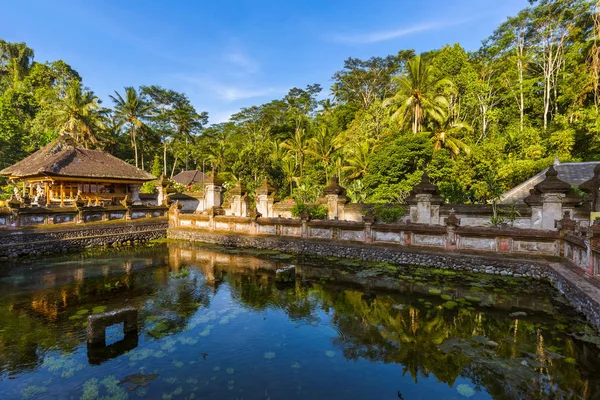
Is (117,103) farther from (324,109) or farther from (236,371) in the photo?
(236,371)

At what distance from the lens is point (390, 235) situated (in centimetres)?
1402

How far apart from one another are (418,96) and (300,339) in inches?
1049

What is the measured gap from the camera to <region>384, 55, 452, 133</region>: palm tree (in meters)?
28.4

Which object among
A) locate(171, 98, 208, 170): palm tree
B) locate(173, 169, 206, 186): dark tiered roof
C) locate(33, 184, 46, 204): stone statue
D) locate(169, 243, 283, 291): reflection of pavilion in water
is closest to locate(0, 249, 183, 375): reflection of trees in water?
locate(169, 243, 283, 291): reflection of pavilion in water

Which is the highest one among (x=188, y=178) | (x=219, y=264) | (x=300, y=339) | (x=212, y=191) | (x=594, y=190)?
(x=188, y=178)

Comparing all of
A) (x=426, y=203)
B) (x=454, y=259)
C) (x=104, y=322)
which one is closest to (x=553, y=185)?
(x=454, y=259)

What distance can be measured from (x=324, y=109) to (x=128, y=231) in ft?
137

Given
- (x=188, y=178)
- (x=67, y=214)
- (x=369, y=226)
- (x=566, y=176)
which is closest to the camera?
(x=369, y=226)

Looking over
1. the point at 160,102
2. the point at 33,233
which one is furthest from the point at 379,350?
the point at 160,102

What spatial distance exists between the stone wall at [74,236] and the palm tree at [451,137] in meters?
23.1

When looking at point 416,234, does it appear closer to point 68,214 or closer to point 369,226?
point 369,226

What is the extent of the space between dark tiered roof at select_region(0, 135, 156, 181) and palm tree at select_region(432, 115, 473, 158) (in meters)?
24.6

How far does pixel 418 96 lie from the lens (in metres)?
28.7

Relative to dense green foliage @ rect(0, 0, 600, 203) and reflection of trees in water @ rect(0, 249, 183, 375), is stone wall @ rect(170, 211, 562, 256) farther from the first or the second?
reflection of trees in water @ rect(0, 249, 183, 375)
